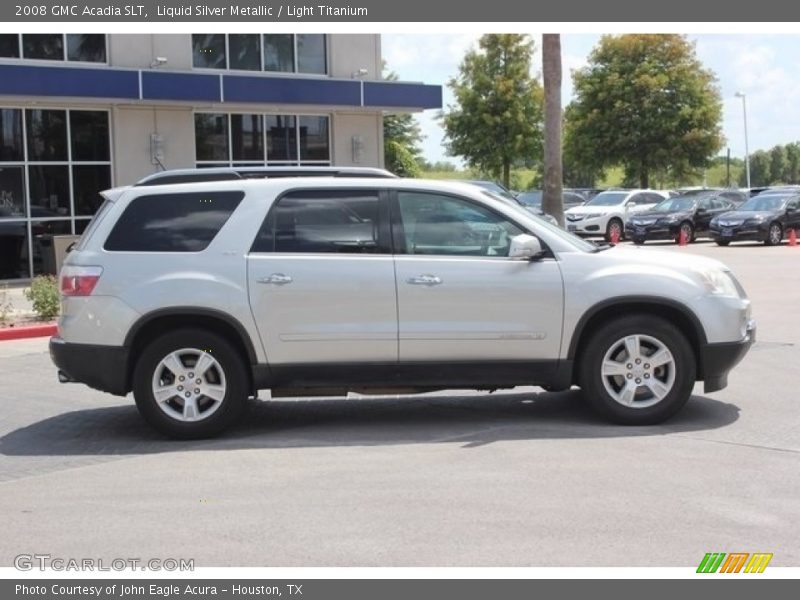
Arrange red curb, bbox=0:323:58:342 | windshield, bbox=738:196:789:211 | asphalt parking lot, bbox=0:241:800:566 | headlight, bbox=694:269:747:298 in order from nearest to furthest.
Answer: asphalt parking lot, bbox=0:241:800:566
headlight, bbox=694:269:747:298
red curb, bbox=0:323:58:342
windshield, bbox=738:196:789:211

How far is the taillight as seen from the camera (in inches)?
306

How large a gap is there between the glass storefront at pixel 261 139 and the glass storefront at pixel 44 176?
2.28m

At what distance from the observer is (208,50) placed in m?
23.6

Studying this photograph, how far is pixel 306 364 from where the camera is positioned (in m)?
7.82

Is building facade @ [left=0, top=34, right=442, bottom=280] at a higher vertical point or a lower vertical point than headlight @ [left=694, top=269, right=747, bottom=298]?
higher

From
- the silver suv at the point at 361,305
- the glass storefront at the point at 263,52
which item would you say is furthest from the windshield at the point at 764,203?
the silver suv at the point at 361,305

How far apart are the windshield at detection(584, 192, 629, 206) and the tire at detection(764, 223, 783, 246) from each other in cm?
536

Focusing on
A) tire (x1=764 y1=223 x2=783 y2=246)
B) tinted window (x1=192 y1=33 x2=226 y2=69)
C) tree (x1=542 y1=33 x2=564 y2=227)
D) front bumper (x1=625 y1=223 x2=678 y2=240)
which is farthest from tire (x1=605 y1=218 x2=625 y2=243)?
tinted window (x1=192 y1=33 x2=226 y2=69)

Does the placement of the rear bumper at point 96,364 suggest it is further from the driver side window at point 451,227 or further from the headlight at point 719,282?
the headlight at point 719,282

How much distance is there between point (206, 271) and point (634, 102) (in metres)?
45.1

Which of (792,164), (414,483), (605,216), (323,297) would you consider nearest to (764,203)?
(605,216)

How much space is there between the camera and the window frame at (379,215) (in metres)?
7.82

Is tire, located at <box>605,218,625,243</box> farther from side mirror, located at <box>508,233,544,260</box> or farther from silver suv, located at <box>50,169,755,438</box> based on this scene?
side mirror, located at <box>508,233,544,260</box>
